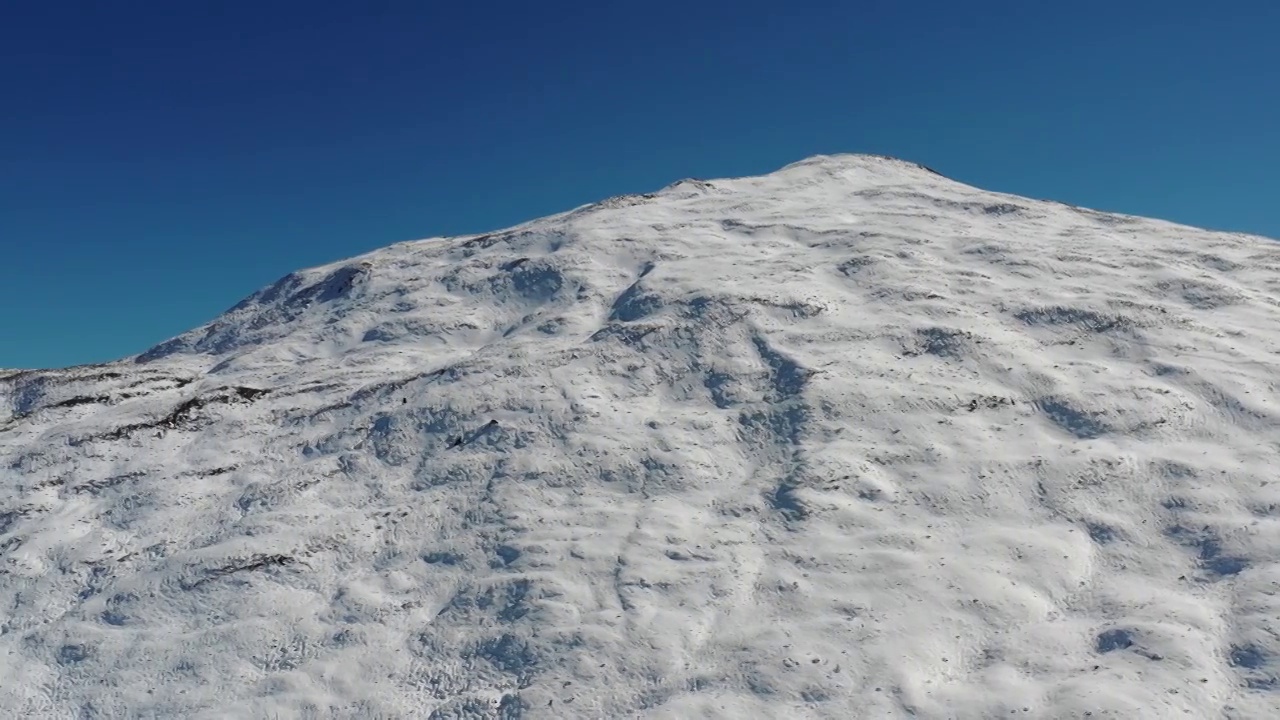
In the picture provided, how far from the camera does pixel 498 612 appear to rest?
16406 millimetres

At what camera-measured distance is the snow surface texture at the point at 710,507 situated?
A: 47.4 feet

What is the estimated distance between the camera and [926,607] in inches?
602

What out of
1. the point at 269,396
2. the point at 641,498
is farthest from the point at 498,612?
the point at 269,396

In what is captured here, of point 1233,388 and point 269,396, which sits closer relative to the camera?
point 1233,388

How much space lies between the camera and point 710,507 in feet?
62.7

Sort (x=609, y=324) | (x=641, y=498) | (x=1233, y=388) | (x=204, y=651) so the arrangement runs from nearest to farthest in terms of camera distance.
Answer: (x=204, y=651) → (x=641, y=498) → (x=1233, y=388) → (x=609, y=324)

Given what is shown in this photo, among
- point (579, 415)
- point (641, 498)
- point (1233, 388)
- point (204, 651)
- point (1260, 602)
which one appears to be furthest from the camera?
point (579, 415)

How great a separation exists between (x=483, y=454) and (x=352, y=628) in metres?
6.13

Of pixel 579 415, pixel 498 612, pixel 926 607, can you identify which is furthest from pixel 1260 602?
pixel 579 415

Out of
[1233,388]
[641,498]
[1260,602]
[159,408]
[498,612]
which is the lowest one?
[1260,602]

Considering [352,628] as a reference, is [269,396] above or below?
above

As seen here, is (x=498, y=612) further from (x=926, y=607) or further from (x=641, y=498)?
(x=926, y=607)

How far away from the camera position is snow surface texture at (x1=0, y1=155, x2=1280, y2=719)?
14.5m

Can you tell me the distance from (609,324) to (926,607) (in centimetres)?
1575
